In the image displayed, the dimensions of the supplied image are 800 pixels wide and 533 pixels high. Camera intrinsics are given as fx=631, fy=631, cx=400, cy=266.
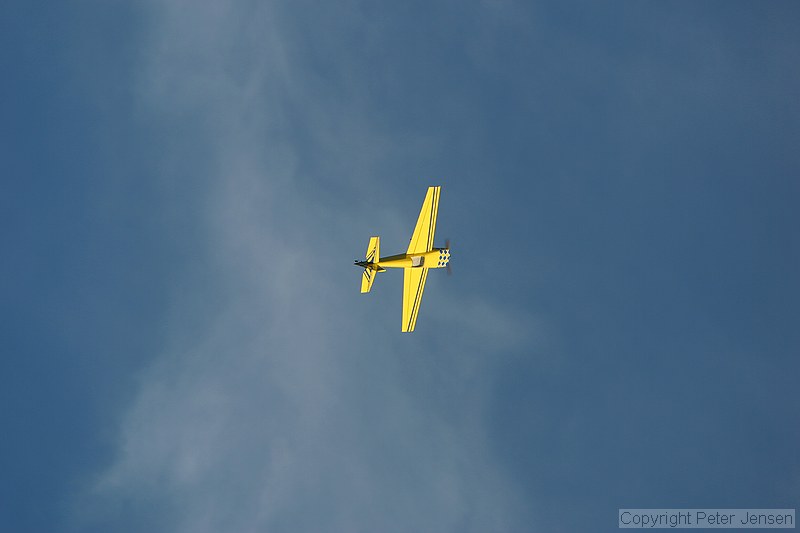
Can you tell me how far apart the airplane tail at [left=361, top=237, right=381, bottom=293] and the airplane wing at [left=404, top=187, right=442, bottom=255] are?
18.5 ft

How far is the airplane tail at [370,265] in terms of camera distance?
363 feet

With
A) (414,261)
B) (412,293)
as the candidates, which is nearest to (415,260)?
(414,261)

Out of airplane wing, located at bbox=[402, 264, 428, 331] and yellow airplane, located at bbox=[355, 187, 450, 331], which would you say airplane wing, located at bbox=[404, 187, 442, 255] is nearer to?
yellow airplane, located at bbox=[355, 187, 450, 331]

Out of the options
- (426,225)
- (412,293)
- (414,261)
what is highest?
(426,225)

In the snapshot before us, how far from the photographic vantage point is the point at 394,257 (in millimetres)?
110938

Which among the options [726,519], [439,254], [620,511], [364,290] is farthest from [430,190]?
[726,519]

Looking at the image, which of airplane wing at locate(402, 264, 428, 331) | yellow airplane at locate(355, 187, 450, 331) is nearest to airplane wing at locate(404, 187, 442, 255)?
yellow airplane at locate(355, 187, 450, 331)

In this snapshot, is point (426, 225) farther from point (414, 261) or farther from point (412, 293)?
point (412, 293)

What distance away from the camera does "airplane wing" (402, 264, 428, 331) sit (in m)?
112

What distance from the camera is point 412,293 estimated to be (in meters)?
112

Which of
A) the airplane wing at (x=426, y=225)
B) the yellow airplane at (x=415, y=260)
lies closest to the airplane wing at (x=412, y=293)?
the yellow airplane at (x=415, y=260)

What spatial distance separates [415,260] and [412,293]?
6151 millimetres

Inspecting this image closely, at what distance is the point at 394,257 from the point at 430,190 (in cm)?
1349

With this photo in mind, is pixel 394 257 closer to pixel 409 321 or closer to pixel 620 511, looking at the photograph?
pixel 409 321
